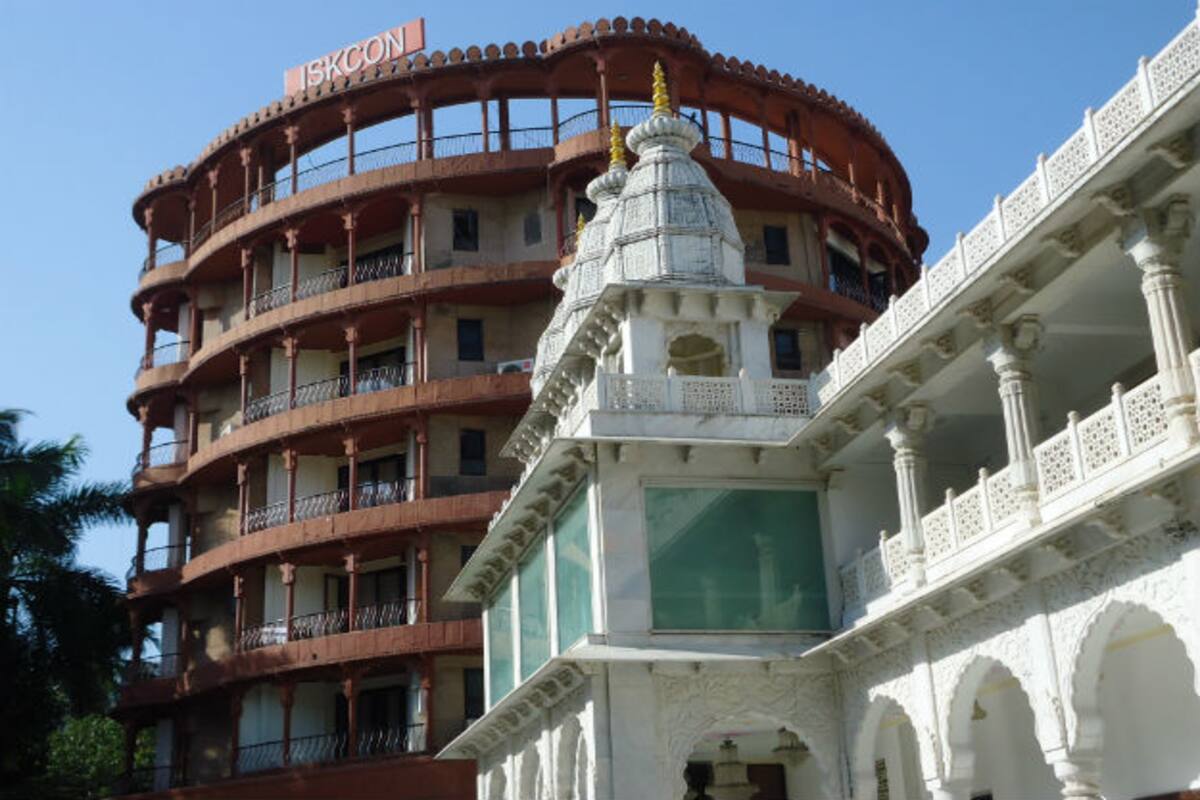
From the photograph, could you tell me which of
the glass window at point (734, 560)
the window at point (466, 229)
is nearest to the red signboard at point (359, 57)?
the window at point (466, 229)

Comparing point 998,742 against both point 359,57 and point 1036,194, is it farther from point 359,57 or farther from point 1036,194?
point 359,57

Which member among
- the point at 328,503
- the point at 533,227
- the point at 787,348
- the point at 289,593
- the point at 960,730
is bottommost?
the point at 960,730

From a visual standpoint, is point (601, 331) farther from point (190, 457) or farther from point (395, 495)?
point (190, 457)

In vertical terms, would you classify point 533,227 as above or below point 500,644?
above

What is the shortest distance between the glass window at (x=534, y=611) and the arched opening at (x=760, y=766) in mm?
3318

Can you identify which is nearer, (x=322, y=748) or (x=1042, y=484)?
(x=1042, y=484)

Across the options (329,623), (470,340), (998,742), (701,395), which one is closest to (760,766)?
(998,742)

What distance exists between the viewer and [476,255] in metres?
45.8

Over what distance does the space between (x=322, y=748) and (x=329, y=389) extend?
10.3 m

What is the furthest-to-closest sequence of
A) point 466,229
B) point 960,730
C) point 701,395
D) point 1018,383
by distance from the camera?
point 466,229, point 701,395, point 960,730, point 1018,383

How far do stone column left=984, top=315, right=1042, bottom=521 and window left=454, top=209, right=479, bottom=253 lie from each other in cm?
2682

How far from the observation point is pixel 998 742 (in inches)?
988

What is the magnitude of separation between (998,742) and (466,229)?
2549cm

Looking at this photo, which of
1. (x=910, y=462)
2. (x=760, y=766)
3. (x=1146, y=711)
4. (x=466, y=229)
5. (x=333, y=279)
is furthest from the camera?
(x=333, y=279)
